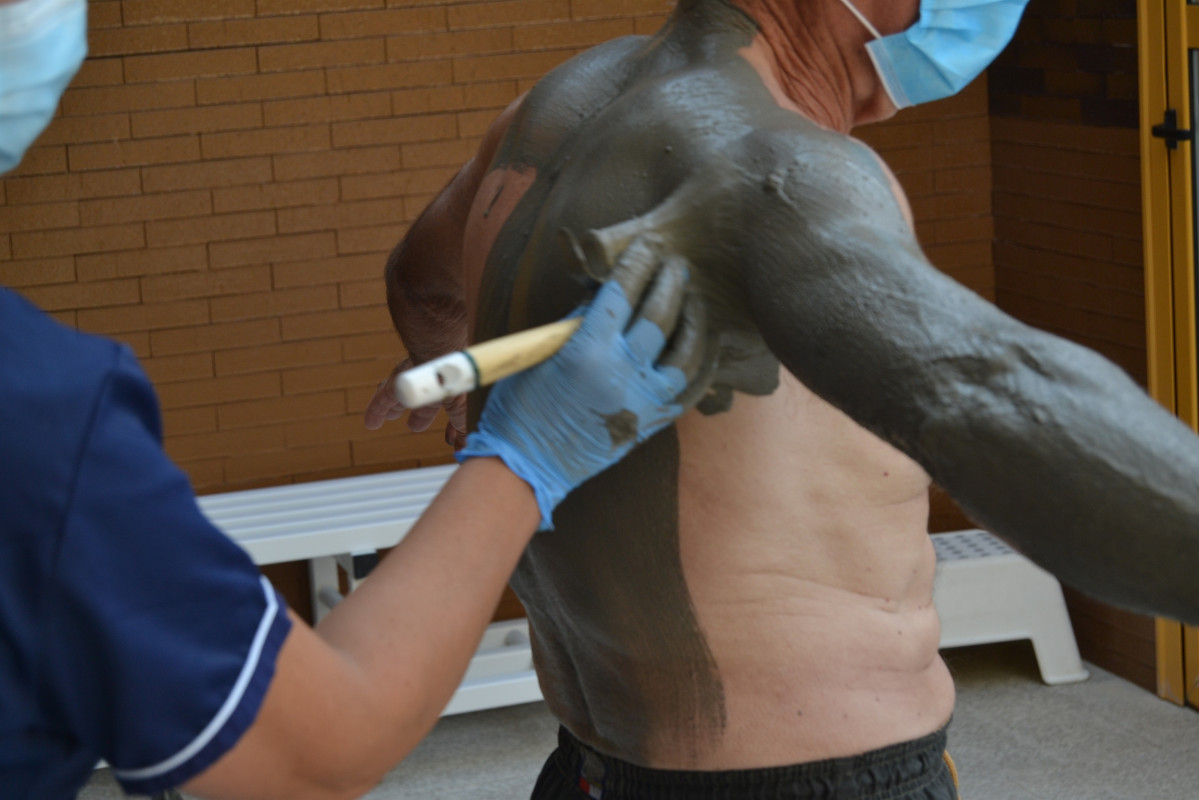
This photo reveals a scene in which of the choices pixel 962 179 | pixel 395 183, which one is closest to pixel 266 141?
pixel 395 183

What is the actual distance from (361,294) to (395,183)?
38cm

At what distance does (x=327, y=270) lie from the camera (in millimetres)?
4477

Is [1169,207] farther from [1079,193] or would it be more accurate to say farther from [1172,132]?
[1079,193]

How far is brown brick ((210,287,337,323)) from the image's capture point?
14.5ft

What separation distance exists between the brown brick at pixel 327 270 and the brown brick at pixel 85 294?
456 mm

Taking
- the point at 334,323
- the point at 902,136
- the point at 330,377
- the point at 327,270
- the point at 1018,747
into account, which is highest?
the point at 902,136

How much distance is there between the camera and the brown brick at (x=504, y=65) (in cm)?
447

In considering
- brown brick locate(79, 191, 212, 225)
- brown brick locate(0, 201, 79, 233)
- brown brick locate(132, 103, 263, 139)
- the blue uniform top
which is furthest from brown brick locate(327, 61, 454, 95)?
the blue uniform top

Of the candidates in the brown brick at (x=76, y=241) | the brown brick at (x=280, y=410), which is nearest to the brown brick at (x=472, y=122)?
the brown brick at (x=280, y=410)

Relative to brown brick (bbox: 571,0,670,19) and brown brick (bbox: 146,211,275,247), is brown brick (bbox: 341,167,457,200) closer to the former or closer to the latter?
brown brick (bbox: 146,211,275,247)

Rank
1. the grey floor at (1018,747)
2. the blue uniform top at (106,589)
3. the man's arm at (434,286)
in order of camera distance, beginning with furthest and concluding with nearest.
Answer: the grey floor at (1018,747), the man's arm at (434,286), the blue uniform top at (106,589)

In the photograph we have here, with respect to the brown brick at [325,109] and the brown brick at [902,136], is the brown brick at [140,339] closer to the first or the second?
the brown brick at [325,109]

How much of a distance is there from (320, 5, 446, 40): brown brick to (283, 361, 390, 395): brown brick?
105 centimetres

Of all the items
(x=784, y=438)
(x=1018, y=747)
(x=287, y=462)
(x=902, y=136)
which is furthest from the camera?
(x=902, y=136)
